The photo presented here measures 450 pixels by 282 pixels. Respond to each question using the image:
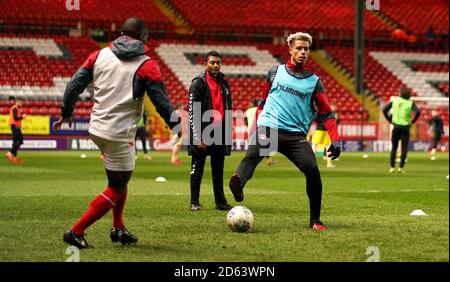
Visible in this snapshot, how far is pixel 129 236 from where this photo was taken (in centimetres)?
916

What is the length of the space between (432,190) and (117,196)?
10.1 m

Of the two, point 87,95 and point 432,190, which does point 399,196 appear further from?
point 87,95

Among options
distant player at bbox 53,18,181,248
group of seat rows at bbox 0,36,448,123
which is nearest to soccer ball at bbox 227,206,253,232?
distant player at bbox 53,18,181,248

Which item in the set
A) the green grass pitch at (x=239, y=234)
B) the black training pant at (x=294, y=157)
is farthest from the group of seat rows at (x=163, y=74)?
the black training pant at (x=294, y=157)

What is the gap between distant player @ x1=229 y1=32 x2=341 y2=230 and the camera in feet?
35.3

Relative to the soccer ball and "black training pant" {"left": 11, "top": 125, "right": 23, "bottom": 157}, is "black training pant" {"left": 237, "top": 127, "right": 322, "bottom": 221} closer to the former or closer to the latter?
the soccer ball

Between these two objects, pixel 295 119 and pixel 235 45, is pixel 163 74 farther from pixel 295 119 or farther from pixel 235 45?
pixel 295 119

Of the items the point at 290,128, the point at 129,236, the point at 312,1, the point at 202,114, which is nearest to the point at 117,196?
the point at 129,236

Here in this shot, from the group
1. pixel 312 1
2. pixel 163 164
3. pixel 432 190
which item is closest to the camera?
pixel 432 190

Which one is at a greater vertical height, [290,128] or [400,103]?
[290,128]

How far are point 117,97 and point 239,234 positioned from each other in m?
A: 2.34

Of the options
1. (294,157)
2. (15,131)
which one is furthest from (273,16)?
(294,157)

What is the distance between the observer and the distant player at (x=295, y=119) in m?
10.8

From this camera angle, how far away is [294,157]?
10875mm
